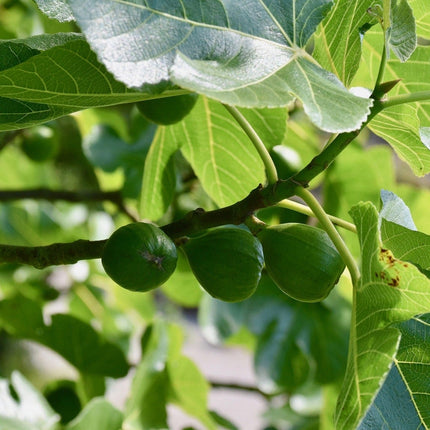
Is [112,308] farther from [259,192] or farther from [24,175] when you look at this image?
[259,192]

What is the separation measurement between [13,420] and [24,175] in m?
0.91

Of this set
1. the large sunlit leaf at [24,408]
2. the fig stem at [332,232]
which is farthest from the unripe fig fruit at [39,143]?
the fig stem at [332,232]

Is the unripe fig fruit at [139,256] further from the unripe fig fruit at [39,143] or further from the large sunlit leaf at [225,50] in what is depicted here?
the unripe fig fruit at [39,143]

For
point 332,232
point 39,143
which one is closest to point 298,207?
point 332,232

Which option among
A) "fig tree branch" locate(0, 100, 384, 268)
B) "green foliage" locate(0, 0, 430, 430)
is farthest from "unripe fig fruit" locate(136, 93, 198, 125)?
"fig tree branch" locate(0, 100, 384, 268)

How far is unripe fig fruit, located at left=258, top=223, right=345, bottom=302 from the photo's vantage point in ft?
2.28

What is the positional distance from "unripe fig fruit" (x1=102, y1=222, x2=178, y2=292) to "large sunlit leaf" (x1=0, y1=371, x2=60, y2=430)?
1.60 ft

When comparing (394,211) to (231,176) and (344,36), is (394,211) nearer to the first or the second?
(344,36)

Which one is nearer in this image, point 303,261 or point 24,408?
point 303,261

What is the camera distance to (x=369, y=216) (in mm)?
655

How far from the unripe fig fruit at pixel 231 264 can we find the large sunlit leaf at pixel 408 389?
0.60 ft

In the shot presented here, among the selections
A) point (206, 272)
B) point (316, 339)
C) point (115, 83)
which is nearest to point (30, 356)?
point (316, 339)

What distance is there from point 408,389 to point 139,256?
33cm

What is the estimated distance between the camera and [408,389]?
706mm
